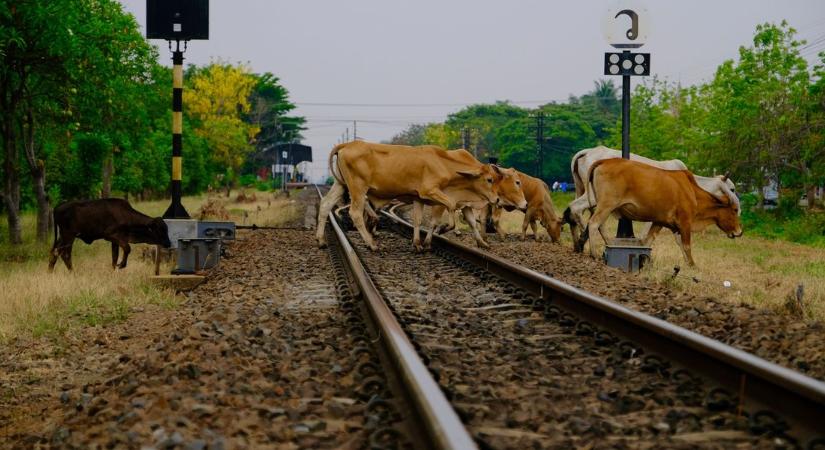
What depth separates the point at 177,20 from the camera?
14797 mm

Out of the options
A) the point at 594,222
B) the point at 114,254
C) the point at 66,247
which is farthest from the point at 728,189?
the point at 66,247

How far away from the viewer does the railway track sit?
3.99 metres

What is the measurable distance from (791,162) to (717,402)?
25.6 metres

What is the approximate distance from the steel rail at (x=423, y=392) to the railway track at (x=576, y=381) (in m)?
0.01

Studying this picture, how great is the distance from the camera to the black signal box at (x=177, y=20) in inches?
580

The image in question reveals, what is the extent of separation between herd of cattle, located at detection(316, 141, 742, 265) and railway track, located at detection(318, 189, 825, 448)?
18.5 feet

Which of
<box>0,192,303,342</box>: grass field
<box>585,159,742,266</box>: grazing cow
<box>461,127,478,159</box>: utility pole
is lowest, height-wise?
<box>0,192,303,342</box>: grass field

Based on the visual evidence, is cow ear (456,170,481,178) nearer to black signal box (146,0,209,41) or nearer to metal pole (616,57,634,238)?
metal pole (616,57,634,238)

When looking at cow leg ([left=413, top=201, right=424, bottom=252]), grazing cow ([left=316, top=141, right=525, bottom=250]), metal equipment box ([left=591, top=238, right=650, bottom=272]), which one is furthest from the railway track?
grazing cow ([left=316, top=141, right=525, bottom=250])

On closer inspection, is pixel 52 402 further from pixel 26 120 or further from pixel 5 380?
pixel 26 120

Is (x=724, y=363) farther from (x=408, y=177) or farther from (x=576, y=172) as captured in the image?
(x=576, y=172)

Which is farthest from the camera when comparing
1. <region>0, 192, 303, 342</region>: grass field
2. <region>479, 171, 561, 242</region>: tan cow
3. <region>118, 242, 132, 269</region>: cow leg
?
<region>479, 171, 561, 242</region>: tan cow

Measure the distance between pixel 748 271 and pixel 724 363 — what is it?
8.30m

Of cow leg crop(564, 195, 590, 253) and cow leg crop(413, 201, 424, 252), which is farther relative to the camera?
cow leg crop(564, 195, 590, 253)
